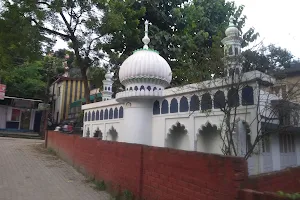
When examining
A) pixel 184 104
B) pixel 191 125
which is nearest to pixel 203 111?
pixel 191 125

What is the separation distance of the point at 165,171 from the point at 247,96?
2558mm

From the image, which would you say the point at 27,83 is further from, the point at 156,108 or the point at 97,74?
the point at 156,108

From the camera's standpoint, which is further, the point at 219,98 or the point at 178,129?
the point at 178,129

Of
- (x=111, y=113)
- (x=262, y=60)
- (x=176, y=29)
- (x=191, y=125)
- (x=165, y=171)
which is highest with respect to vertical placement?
(x=176, y=29)

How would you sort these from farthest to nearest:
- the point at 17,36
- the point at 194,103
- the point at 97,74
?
the point at 97,74 < the point at 17,36 < the point at 194,103

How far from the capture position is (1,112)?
86.9 feet

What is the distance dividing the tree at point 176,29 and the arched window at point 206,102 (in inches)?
283

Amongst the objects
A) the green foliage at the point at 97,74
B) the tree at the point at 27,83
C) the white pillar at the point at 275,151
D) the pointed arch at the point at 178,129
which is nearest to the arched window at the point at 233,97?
the white pillar at the point at 275,151

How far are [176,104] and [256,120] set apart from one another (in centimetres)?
272

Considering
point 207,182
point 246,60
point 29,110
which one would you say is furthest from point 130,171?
point 29,110

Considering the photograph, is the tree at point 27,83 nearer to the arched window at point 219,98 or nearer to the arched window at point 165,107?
the arched window at point 165,107

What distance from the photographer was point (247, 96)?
578cm

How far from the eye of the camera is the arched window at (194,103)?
7045mm

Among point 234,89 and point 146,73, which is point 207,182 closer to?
point 234,89
